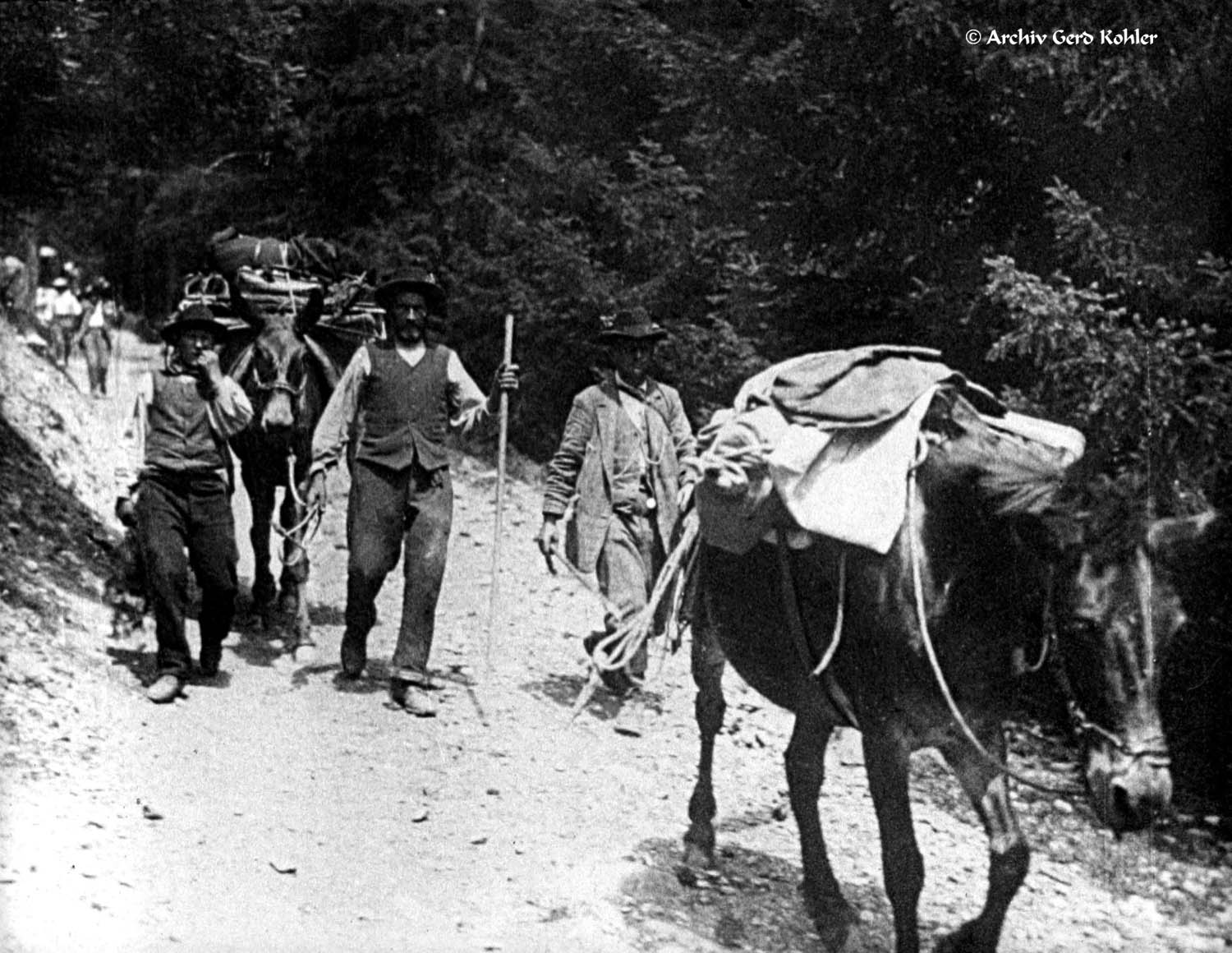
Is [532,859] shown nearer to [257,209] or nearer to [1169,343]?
[1169,343]

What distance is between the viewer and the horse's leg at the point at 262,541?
887cm

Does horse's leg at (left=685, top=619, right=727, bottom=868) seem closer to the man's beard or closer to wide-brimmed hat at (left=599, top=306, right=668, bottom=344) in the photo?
wide-brimmed hat at (left=599, top=306, right=668, bottom=344)

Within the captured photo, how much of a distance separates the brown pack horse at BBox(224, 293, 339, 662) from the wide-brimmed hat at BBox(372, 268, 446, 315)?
4.24ft

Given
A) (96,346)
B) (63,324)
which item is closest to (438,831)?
(96,346)

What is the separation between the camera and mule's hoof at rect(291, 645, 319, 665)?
8039 millimetres

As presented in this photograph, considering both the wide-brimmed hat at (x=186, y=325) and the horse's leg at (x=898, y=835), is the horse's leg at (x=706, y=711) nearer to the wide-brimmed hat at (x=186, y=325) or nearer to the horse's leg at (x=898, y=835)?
the horse's leg at (x=898, y=835)

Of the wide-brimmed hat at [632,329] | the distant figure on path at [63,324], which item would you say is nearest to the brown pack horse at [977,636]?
the wide-brimmed hat at [632,329]

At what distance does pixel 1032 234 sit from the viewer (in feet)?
22.3

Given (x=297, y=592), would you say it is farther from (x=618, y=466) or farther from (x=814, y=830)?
(x=814, y=830)

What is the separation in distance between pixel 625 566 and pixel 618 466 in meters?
0.51

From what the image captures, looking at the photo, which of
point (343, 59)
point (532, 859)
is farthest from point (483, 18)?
point (532, 859)

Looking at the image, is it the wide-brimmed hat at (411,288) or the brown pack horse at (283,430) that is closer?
the wide-brimmed hat at (411,288)

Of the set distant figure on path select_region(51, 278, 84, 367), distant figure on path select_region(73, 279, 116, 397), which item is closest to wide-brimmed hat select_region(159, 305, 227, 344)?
distant figure on path select_region(73, 279, 116, 397)

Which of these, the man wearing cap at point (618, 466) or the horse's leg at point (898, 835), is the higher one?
the man wearing cap at point (618, 466)
